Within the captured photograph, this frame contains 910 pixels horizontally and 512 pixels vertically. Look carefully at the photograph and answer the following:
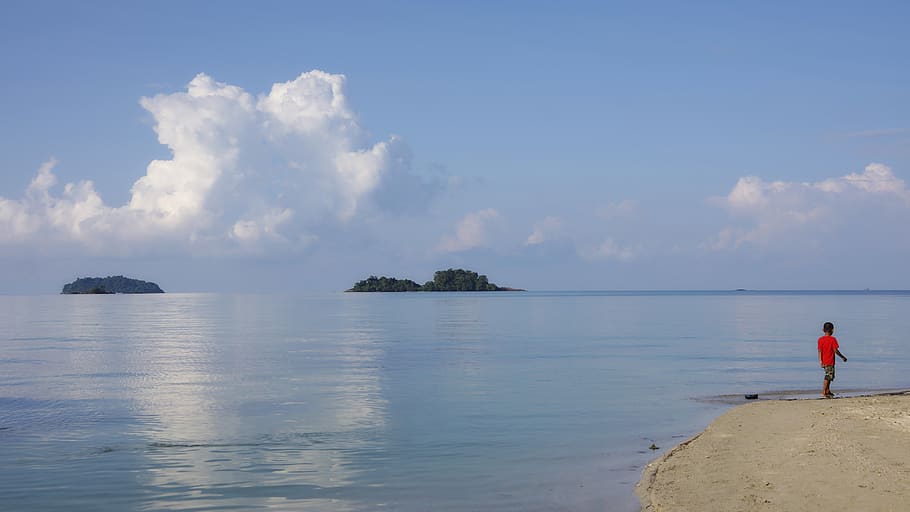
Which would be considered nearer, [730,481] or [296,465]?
[730,481]

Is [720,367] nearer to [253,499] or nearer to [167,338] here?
[253,499]

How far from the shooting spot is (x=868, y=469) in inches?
569

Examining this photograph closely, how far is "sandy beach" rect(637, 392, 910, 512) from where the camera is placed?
1294 cm

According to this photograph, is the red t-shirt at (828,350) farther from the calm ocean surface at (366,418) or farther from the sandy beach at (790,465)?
the sandy beach at (790,465)

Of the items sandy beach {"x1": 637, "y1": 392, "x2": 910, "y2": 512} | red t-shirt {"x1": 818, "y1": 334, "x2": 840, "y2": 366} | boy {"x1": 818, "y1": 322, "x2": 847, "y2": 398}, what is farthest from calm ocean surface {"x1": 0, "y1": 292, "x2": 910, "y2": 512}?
red t-shirt {"x1": 818, "y1": 334, "x2": 840, "y2": 366}

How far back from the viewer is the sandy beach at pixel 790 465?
42.4 ft

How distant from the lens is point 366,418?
24.5 meters

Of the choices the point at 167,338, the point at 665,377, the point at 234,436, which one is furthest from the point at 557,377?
the point at 167,338

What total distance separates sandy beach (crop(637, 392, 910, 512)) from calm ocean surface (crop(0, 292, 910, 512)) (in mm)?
1160

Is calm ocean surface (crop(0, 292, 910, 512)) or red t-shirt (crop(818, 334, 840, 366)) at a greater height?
red t-shirt (crop(818, 334, 840, 366))

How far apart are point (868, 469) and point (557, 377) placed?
69.9 ft

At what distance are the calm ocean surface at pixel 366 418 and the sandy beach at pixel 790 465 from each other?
116 cm

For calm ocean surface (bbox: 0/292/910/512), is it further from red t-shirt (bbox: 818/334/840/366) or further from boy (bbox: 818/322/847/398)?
red t-shirt (bbox: 818/334/840/366)

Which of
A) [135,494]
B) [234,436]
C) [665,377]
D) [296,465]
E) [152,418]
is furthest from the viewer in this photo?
[665,377]
